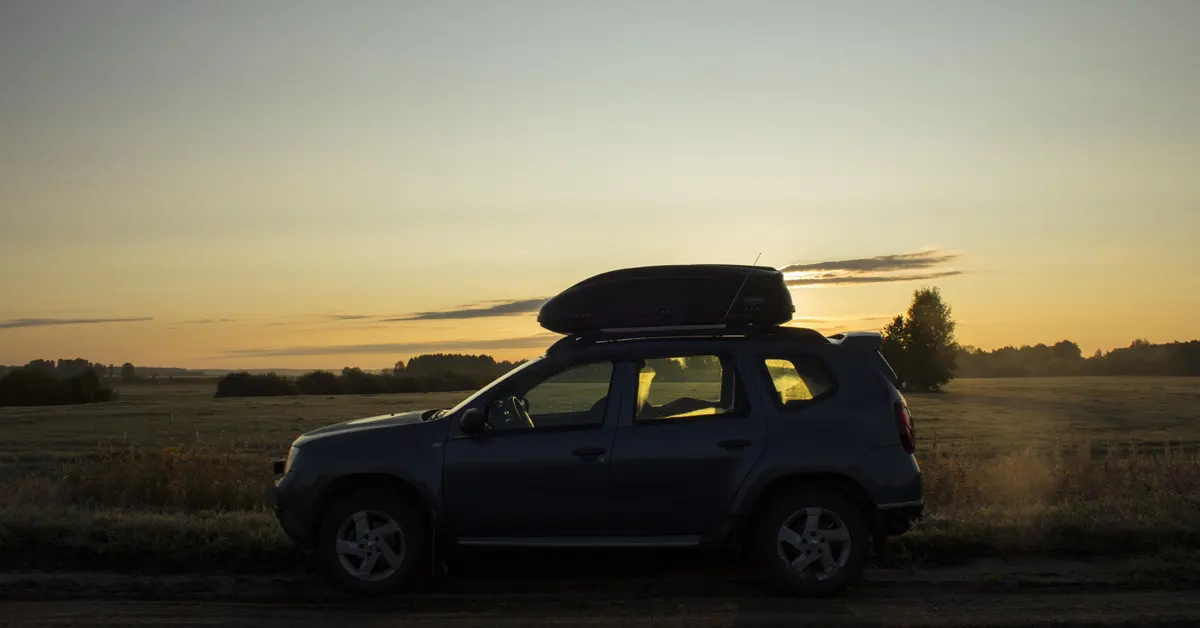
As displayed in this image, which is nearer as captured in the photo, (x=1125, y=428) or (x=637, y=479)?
(x=637, y=479)

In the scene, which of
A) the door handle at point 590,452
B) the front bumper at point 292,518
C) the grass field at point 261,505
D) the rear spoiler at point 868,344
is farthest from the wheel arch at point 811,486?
the front bumper at point 292,518

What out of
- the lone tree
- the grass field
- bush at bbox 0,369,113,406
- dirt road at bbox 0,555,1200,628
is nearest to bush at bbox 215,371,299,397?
bush at bbox 0,369,113,406

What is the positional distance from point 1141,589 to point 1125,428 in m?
36.8

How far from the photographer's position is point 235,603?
714cm

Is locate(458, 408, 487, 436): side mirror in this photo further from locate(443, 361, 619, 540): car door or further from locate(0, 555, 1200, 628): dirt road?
locate(0, 555, 1200, 628): dirt road

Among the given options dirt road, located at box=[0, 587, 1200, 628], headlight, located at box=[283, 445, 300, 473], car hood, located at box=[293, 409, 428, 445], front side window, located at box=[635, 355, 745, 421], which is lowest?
dirt road, located at box=[0, 587, 1200, 628]

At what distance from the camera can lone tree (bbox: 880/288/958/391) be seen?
83688 mm

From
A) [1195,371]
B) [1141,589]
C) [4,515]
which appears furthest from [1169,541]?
[1195,371]

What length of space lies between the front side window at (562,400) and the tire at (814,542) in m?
1.48

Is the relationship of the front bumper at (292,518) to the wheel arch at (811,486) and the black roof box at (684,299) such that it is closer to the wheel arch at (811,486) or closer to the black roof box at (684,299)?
the black roof box at (684,299)

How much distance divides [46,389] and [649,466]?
61.7 m

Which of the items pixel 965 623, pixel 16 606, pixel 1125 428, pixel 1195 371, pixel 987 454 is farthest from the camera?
pixel 1195 371

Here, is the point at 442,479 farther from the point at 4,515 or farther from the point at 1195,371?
the point at 1195,371

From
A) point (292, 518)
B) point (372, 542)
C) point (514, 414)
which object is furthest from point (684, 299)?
point (292, 518)
